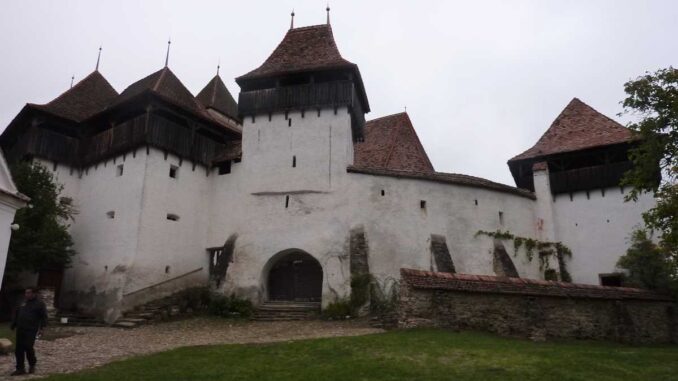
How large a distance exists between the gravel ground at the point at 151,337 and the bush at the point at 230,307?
0.69 metres

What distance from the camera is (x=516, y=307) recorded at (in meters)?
13.5

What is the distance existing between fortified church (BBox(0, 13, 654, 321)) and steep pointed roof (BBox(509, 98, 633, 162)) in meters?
0.10

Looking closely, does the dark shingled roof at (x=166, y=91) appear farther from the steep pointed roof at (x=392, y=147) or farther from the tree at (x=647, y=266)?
the tree at (x=647, y=266)

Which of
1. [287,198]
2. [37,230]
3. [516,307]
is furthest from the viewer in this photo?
[287,198]

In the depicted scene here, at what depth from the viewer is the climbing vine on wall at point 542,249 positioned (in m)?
20.0

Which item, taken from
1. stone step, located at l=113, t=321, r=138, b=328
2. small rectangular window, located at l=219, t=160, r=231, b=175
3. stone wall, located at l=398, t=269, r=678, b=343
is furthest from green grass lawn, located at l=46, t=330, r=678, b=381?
small rectangular window, located at l=219, t=160, r=231, b=175

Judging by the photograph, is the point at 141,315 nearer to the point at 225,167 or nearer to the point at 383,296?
the point at 225,167

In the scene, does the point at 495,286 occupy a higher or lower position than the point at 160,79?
lower

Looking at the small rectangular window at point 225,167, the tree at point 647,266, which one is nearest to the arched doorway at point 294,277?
the small rectangular window at point 225,167

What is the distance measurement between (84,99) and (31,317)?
17.2m

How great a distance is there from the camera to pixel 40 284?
772 inches

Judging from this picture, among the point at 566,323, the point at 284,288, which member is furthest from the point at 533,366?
the point at 284,288

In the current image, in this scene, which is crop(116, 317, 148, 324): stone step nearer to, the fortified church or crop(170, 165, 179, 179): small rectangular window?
the fortified church

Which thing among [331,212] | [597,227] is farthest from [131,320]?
[597,227]
